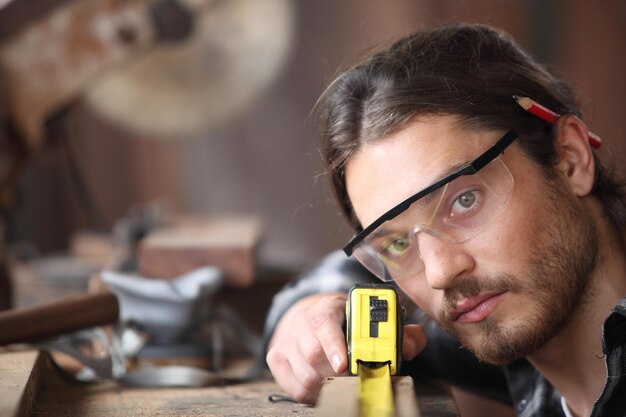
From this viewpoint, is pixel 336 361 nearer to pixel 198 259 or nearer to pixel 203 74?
pixel 198 259

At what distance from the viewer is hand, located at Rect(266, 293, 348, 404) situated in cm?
131

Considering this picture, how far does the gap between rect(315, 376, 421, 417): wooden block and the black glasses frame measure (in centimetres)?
30

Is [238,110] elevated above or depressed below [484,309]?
above

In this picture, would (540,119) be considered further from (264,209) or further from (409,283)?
(264,209)

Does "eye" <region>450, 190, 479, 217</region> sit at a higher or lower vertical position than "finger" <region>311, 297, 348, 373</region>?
higher

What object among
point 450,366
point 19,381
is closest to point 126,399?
point 19,381

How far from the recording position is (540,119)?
1542 mm

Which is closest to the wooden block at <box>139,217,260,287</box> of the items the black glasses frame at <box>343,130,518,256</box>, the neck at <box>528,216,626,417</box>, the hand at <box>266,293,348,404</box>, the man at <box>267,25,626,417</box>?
the man at <box>267,25,626,417</box>

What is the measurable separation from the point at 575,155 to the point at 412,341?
0.48 metres

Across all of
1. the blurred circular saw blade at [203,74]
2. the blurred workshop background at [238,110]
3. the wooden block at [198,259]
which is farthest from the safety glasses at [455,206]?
the blurred circular saw blade at [203,74]

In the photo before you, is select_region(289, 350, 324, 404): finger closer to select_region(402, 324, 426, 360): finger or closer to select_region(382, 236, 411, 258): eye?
select_region(402, 324, 426, 360): finger

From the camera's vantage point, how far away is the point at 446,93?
1475mm

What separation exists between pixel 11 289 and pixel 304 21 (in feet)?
8.78

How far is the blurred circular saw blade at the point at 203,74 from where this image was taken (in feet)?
11.7
